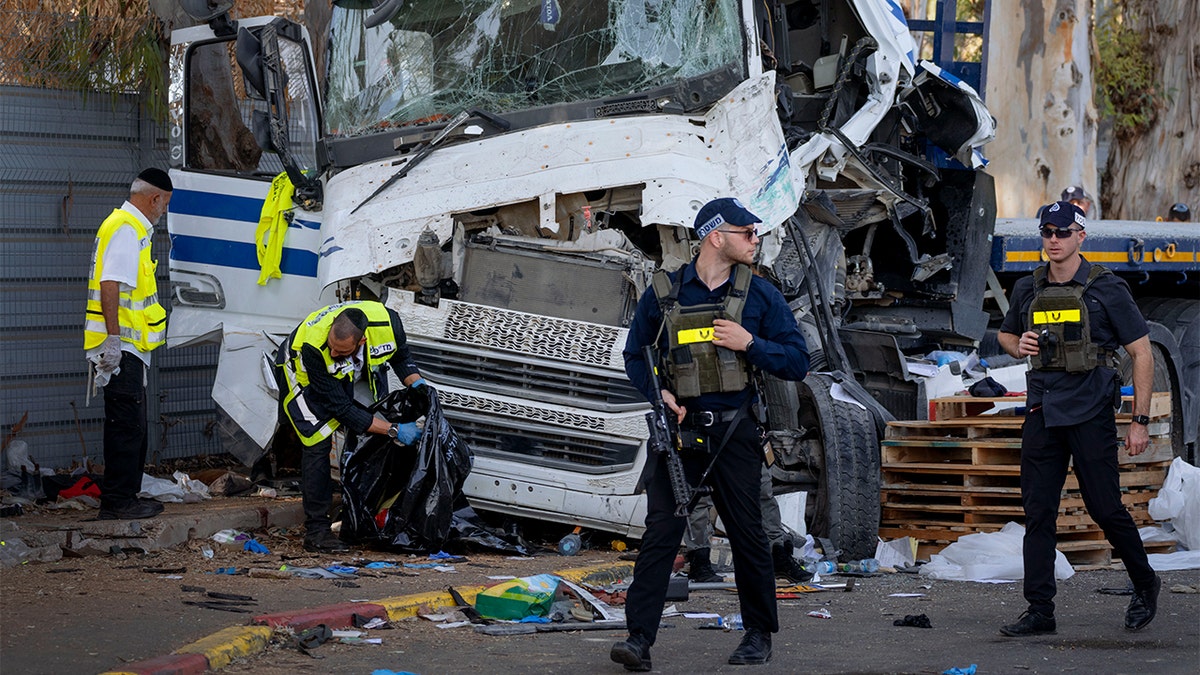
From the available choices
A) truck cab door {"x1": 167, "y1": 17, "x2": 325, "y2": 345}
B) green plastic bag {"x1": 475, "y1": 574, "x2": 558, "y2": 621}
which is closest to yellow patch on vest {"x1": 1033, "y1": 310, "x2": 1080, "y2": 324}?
green plastic bag {"x1": 475, "y1": 574, "x2": 558, "y2": 621}

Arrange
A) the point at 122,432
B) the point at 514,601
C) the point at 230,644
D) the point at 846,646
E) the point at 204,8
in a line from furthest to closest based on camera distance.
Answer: the point at 122,432, the point at 204,8, the point at 514,601, the point at 846,646, the point at 230,644

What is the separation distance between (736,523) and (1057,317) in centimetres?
186

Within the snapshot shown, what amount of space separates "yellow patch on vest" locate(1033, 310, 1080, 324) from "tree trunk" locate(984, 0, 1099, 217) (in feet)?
44.2

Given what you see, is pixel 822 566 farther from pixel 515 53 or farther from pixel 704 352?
pixel 515 53

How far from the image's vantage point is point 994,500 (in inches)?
327

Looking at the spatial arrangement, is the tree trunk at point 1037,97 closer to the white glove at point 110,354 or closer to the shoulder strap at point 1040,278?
the shoulder strap at point 1040,278

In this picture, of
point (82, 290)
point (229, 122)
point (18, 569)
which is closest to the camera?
point (18, 569)

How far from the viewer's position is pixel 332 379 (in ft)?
24.6

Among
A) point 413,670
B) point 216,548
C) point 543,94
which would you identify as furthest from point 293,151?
point 413,670

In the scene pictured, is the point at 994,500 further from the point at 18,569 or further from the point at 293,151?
the point at 18,569

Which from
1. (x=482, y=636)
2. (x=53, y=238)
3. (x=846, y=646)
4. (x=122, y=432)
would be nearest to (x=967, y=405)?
(x=846, y=646)

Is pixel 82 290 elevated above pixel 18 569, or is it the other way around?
pixel 82 290

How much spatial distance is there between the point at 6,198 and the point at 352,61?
275 cm

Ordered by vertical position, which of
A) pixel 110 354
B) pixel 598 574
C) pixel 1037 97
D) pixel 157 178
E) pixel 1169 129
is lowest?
pixel 598 574
